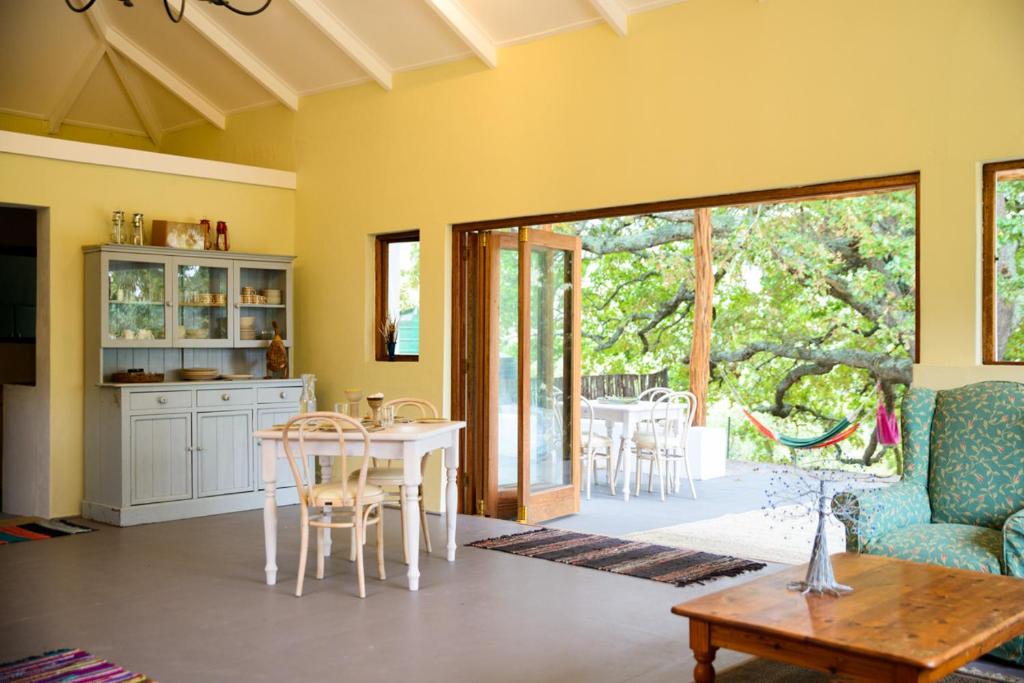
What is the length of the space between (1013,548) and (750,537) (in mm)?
2834

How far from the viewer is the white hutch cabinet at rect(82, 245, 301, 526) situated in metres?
6.82

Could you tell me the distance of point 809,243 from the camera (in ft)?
36.4

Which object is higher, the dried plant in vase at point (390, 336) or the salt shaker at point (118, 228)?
the salt shaker at point (118, 228)

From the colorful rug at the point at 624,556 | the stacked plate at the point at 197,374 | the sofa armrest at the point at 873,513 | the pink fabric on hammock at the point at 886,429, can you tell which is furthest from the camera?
the pink fabric on hammock at the point at 886,429

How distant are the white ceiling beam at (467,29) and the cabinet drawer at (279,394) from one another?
9.35 feet

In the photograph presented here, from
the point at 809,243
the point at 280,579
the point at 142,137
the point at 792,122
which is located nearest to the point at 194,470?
the point at 280,579

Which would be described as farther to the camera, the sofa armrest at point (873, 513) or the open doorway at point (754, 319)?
the open doorway at point (754, 319)

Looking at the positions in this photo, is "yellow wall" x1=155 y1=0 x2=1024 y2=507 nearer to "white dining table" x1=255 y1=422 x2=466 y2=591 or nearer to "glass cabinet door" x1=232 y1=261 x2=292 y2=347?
"glass cabinet door" x1=232 y1=261 x2=292 y2=347

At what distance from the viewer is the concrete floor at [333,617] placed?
3.89m

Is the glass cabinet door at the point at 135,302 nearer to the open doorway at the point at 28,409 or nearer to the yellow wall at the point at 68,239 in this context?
the yellow wall at the point at 68,239

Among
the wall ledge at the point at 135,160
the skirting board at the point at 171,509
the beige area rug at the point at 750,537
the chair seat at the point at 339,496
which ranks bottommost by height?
the beige area rug at the point at 750,537

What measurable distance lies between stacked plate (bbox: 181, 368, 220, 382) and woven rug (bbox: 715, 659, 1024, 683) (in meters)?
4.79

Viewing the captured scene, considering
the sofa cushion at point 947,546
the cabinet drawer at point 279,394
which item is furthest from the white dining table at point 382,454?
the cabinet drawer at point 279,394

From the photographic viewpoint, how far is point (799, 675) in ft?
12.5
